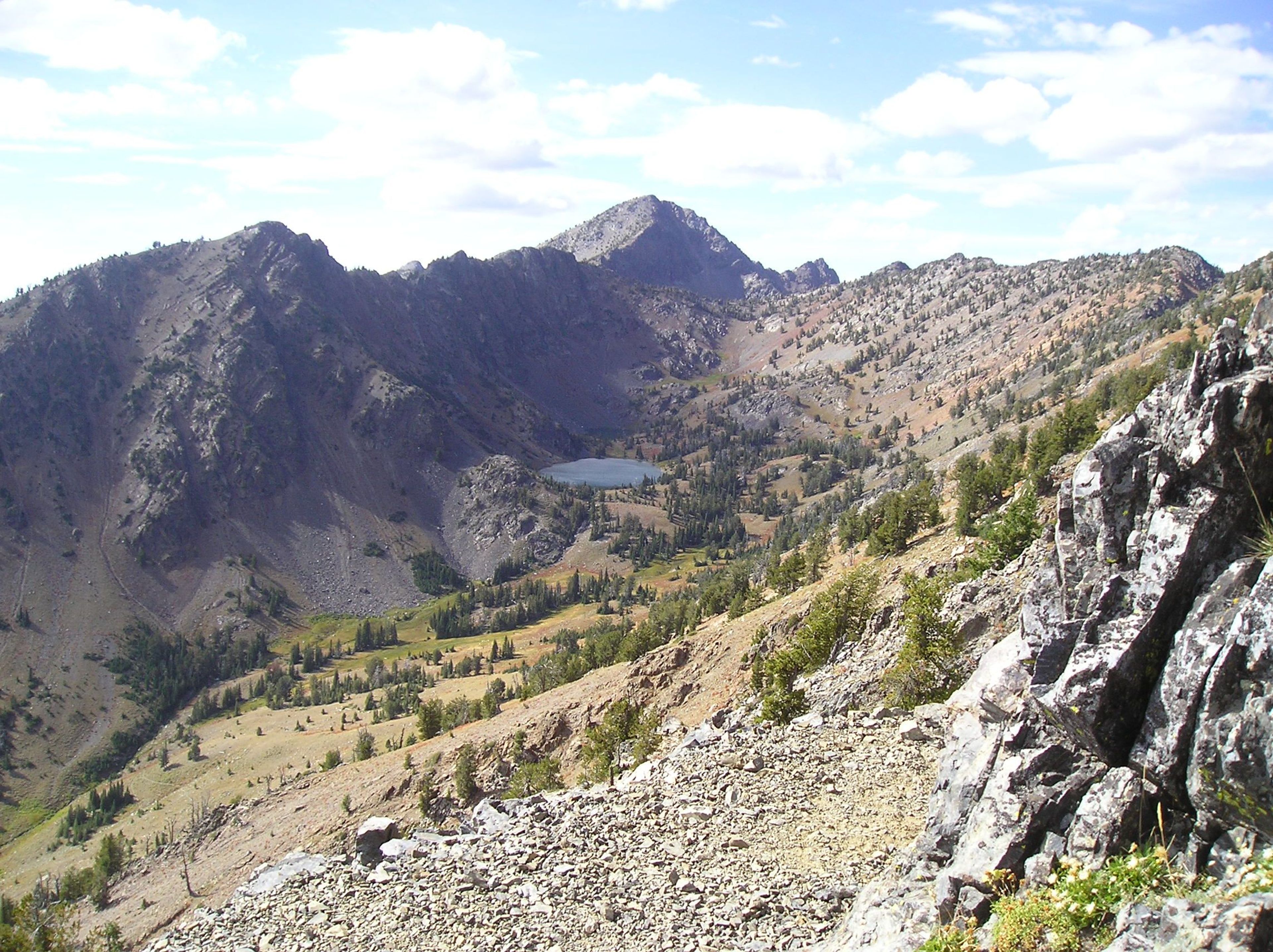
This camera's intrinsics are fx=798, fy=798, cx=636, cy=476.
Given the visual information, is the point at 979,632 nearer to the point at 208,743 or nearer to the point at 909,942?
the point at 909,942

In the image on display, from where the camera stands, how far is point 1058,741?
14562 mm

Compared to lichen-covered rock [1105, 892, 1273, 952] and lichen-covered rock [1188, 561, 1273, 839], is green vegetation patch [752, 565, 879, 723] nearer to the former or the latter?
lichen-covered rock [1188, 561, 1273, 839]

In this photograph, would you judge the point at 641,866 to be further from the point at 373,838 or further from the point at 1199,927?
the point at 1199,927

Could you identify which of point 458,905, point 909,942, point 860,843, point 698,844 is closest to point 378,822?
point 458,905

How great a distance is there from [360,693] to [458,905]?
17303 centimetres

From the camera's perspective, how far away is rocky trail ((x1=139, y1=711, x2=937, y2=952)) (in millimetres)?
20234

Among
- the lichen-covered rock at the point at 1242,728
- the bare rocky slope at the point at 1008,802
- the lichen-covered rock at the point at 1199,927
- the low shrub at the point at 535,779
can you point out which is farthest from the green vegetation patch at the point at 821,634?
the lichen-covered rock at the point at 1199,927

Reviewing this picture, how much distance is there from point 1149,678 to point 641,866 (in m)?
15.3

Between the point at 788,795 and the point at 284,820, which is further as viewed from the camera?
the point at 284,820

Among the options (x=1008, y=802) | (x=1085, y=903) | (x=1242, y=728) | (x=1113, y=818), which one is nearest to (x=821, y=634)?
(x=1008, y=802)

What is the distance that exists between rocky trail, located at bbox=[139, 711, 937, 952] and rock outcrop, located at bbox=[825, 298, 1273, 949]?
15.3ft

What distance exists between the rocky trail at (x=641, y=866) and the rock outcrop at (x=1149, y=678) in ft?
15.3

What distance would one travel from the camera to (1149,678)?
1315cm

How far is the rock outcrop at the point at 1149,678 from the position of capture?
11.4 m
